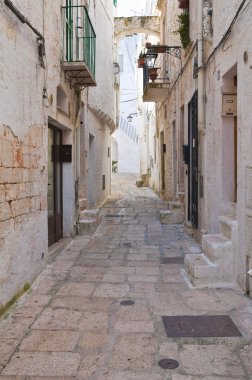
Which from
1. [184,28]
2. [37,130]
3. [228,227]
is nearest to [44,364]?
[228,227]

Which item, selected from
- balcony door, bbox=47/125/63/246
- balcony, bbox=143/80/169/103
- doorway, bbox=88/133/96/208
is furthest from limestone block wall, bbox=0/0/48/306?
balcony, bbox=143/80/169/103

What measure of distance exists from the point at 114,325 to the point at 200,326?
804 mm

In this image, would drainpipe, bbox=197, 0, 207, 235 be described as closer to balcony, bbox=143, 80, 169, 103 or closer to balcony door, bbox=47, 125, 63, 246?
balcony door, bbox=47, 125, 63, 246

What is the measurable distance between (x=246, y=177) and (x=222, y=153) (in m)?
1.47

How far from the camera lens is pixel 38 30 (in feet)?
18.5

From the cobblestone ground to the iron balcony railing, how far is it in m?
3.64

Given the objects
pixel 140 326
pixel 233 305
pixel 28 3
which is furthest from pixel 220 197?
pixel 28 3

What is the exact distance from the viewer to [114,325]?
3.95 m

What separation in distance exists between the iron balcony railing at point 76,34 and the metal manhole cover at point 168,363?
5.62m

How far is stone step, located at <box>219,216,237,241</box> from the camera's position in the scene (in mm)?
5161

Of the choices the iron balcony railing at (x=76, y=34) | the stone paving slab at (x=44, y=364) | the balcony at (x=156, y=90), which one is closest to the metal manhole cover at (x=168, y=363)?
the stone paving slab at (x=44, y=364)

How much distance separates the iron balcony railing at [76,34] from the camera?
7.54 metres

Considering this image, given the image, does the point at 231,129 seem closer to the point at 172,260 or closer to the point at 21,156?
the point at 172,260

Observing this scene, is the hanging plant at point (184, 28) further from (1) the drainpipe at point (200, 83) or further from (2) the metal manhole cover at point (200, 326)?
(2) the metal manhole cover at point (200, 326)
